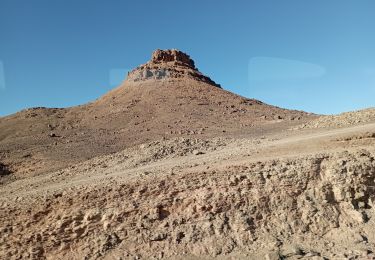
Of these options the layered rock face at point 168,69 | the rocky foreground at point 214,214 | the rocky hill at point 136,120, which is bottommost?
the rocky foreground at point 214,214

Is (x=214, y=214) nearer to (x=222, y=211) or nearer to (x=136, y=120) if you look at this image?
(x=222, y=211)

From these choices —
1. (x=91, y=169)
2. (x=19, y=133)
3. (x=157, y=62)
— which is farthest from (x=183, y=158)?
(x=157, y=62)

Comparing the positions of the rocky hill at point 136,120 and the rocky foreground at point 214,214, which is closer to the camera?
the rocky foreground at point 214,214

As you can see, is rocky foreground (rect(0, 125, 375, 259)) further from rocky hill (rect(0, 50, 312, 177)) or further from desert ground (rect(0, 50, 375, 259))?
rocky hill (rect(0, 50, 312, 177))

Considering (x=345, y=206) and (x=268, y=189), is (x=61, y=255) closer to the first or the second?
(x=268, y=189)

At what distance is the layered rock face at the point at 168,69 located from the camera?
47.4 m

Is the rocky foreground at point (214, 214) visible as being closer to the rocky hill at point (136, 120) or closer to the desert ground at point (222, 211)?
the desert ground at point (222, 211)

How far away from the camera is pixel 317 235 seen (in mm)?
10547

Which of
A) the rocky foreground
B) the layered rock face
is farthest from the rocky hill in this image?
the rocky foreground

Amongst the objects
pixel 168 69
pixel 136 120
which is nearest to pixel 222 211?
pixel 136 120

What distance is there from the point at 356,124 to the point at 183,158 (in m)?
8.37

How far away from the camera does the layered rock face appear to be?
47.4 metres

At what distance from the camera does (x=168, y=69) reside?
159 feet

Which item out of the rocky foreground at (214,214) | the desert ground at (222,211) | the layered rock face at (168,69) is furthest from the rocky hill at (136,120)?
the rocky foreground at (214,214)
